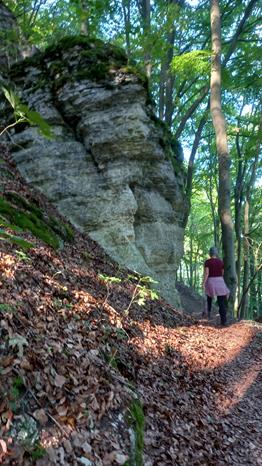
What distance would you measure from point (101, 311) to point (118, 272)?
317cm

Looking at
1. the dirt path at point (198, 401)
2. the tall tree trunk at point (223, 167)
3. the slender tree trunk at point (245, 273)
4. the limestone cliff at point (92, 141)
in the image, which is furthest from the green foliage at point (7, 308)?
the slender tree trunk at point (245, 273)

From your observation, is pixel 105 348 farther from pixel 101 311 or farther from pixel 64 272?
pixel 64 272

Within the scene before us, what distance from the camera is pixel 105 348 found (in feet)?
13.0

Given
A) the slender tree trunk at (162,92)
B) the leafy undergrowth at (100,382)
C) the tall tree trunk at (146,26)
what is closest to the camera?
the leafy undergrowth at (100,382)

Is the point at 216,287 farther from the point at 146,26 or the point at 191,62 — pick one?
the point at 146,26

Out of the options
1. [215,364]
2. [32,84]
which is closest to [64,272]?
[215,364]

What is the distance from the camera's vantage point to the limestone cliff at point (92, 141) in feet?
31.6

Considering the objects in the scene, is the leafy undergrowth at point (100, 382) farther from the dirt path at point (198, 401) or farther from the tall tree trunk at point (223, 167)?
the tall tree trunk at point (223, 167)

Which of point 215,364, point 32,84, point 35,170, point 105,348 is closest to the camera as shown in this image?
point 105,348

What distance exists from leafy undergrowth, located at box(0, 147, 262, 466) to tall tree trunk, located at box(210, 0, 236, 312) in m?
4.42

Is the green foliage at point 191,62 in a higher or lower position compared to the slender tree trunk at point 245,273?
higher

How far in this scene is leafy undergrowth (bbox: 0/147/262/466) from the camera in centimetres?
253

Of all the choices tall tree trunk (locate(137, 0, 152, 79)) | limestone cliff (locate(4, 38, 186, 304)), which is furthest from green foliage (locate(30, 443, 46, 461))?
tall tree trunk (locate(137, 0, 152, 79))

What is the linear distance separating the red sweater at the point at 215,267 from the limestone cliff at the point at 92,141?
160 cm
